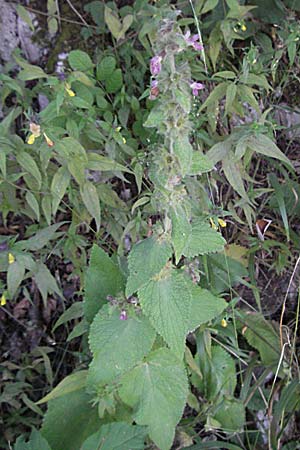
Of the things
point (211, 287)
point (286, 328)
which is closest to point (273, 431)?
point (286, 328)

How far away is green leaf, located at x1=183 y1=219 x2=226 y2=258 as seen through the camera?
4.71 feet

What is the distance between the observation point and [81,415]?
1751 mm

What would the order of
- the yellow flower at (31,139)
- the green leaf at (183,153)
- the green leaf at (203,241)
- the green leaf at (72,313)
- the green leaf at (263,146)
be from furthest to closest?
the green leaf at (72,313) < the green leaf at (263,146) < the yellow flower at (31,139) < the green leaf at (203,241) < the green leaf at (183,153)

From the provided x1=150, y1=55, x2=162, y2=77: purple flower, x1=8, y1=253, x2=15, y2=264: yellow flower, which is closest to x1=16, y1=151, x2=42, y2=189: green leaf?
x1=8, y1=253, x2=15, y2=264: yellow flower

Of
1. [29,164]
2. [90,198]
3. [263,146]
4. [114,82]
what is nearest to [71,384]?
[90,198]

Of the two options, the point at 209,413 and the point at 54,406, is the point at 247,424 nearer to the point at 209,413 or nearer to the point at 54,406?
the point at 209,413

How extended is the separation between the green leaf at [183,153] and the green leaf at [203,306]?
22.0 inches

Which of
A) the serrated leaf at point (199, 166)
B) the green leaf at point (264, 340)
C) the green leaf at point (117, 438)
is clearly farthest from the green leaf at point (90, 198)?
the green leaf at point (264, 340)

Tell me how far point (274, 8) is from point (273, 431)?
175 cm

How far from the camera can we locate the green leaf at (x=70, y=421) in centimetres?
173

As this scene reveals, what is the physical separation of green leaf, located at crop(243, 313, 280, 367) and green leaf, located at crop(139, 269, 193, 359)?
78 centimetres

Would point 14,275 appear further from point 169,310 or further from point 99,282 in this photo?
point 169,310

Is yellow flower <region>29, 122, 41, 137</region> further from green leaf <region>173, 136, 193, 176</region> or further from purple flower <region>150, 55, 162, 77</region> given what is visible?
green leaf <region>173, 136, 193, 176</region>

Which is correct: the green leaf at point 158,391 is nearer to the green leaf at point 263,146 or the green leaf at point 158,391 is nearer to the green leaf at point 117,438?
the green leaf at point 117,438
